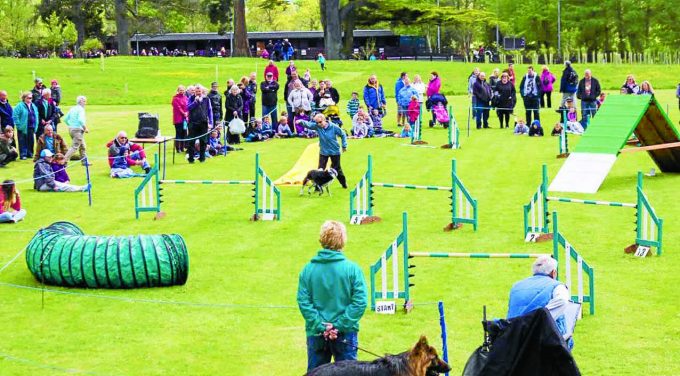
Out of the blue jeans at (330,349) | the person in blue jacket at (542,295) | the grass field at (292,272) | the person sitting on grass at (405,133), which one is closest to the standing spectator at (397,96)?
the person sitting on grass at (405,133)

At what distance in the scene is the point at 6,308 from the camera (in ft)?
52.2

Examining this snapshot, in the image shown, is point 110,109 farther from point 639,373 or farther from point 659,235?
point 639,373

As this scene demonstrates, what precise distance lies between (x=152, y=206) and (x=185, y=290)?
6.81 metres

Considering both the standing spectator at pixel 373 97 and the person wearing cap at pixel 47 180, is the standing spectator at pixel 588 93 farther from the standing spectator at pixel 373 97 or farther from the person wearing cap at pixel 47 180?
the person wearing cap at pixel 47 180

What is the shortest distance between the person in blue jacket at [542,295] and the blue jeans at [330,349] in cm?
147

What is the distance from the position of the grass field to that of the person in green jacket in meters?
2.61

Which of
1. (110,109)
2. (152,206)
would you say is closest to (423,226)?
(152,206)

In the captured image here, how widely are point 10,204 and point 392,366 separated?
14.8 m

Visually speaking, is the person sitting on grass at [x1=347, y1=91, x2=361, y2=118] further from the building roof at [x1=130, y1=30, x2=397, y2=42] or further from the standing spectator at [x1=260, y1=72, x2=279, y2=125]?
the building roof at [x1=130, y1=30, x2=397, y2=42]

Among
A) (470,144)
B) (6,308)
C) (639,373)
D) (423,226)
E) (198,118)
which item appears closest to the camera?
(639,373)

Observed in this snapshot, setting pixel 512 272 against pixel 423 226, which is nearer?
pixel 512 272

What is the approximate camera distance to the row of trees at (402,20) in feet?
248

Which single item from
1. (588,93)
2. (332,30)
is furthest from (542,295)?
(332,30)

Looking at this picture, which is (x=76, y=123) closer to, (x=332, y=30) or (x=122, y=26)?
(x=332, y=30)
